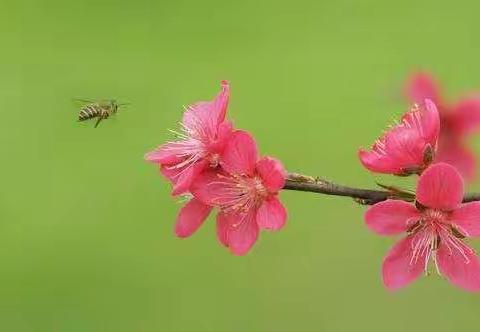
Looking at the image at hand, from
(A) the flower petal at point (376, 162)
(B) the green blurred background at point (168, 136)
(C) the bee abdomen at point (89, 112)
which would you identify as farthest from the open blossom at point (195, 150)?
(B) the green blurred background at point (168, 136)

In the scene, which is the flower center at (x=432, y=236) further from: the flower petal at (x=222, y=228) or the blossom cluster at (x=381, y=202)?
the flower petal at (x=222, y=228)

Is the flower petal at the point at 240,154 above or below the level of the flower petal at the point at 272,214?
above

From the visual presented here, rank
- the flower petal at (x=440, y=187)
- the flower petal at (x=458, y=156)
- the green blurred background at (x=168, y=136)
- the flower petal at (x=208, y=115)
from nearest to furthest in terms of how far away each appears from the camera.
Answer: the flower petal at (x=440, y=187) < the flower petal at (x=208, y=115) < the flower petal at (x=458, y=156) < the green blurred background at (x=168, y=136)

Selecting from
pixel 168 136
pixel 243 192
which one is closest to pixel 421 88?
pixel 243 192

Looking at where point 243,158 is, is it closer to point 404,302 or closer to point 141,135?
point 404,302

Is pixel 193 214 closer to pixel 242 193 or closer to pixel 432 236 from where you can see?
pixel 242 193

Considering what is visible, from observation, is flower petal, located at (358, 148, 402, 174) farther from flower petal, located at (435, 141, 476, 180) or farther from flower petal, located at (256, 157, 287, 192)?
flower petal, located at (435, 141, 476, 180)
